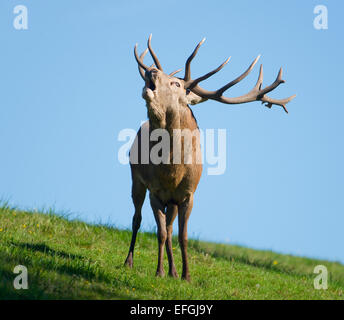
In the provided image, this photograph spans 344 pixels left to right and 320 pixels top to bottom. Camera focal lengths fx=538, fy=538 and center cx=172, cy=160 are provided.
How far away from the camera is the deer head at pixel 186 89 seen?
22.5 feet

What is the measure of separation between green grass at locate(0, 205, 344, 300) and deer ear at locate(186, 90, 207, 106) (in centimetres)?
253

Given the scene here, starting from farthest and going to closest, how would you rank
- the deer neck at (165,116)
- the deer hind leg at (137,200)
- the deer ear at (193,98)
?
the deer hind leg at (137,200) → the deer ear at (193,98) → the deer neck at (165,116)

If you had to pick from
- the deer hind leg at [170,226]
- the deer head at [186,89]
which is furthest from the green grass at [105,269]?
the deer head at [186,89]

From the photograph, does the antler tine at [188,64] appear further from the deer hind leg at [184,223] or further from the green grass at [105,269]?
the green grass at [105,269]

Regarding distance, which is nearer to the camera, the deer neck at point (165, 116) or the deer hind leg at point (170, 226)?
the deer neck at point (165, 116)

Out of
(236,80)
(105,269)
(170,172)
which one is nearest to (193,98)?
(236,80)

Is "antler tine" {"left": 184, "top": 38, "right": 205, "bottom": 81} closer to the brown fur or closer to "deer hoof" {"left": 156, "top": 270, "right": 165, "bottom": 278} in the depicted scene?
the brown fur

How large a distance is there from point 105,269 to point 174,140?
196cm

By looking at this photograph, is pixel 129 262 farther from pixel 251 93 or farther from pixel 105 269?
pixel 251 93

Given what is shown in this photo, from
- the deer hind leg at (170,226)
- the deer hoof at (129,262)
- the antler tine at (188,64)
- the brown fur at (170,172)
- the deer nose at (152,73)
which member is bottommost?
the deer hoof at (129,262)

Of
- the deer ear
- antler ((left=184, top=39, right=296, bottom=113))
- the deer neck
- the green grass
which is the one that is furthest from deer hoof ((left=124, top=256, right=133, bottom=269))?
antler ((left=184, top=39, right=296, bottom=113))
